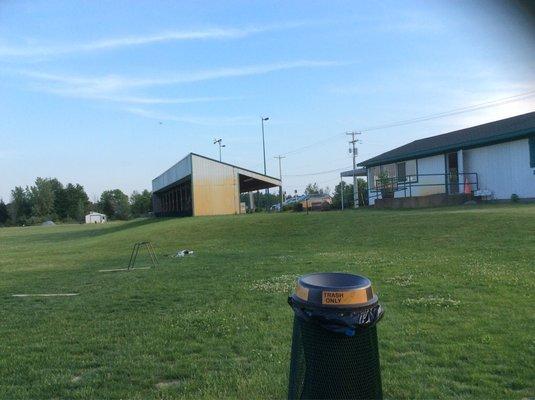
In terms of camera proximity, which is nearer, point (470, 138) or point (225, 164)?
point (470, 138)

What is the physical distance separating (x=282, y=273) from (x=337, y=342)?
773cm

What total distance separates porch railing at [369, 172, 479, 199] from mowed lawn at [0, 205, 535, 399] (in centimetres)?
1404

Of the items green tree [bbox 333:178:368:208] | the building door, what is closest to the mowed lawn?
the building door

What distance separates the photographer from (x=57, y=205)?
5856 inches

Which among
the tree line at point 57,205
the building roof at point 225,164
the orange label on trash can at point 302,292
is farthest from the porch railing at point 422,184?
the tree line at point 57,205

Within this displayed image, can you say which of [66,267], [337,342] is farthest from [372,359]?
[66,267]

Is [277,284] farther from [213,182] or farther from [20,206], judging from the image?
[20,206]

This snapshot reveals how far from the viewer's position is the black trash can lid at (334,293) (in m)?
3.52

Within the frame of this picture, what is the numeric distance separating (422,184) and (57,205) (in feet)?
442

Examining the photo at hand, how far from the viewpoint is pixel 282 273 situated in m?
11.3

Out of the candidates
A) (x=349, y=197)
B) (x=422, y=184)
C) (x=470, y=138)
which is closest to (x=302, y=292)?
(x=470, y=138)

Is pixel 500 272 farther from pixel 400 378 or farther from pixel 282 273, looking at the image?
pixel 400 378

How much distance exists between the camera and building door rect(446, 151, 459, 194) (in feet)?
Result: 95.7

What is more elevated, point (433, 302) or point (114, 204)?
point (114, 204)
